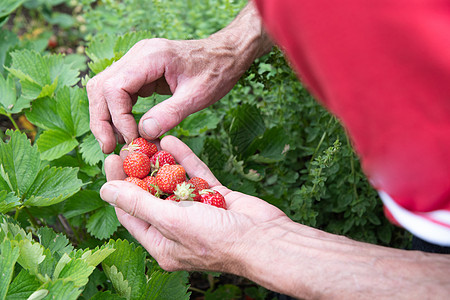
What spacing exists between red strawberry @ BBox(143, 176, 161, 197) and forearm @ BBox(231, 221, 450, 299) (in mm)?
413

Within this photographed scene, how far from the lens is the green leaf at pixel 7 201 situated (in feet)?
4.31

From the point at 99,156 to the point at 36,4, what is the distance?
257 cm

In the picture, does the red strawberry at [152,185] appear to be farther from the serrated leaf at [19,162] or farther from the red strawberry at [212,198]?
the serrated leaf at [19,162]

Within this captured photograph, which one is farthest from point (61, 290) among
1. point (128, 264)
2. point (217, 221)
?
point (217, 221)

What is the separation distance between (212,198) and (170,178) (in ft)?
0.54

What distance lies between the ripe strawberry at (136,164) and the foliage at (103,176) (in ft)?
0.52

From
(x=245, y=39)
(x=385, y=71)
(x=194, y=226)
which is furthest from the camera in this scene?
(x=245, y=39)

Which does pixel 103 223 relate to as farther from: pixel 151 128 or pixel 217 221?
pixel 217 221

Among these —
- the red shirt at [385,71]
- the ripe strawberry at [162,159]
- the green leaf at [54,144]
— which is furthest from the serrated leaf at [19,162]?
the red shirt at [385,71]

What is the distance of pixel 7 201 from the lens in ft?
4.44

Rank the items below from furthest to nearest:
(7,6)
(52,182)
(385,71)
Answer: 1. (7,6)
2. (52,182)
3. (385,71)

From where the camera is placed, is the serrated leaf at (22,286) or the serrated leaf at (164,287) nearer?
the serrated leaf at (22,286)

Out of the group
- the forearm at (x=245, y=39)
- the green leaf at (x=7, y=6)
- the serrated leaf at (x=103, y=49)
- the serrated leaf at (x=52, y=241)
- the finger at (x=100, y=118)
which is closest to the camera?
the serrated leaf at (x=52, y=241)

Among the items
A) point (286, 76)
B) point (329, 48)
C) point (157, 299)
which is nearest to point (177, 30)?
point (286, 76)
